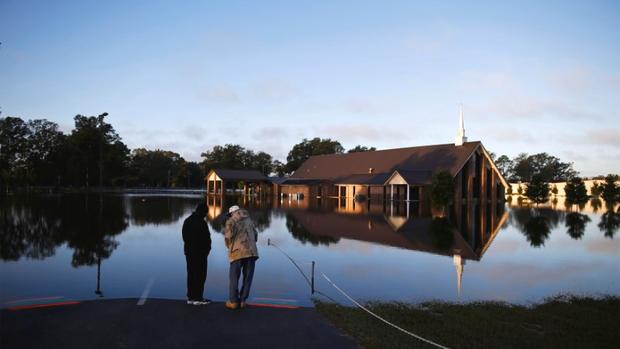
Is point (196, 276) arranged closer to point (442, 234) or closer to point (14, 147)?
point (442, 234)

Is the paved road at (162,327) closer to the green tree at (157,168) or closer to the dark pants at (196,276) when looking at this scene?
the dark pants at (196,276)

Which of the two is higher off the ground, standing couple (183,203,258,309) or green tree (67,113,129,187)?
green tree (67,113,129,187)

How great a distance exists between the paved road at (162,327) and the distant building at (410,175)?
3651cm

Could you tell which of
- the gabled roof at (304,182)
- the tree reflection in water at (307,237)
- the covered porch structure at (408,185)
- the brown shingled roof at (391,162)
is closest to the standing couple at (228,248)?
the tree reflection in water at (307,237)

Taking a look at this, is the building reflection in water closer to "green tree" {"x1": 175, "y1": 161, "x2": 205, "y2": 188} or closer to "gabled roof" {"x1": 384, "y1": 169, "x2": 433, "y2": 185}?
"gabled roof" {"x1": 384, "y1": 169, "x2": 433, "y2": 185}

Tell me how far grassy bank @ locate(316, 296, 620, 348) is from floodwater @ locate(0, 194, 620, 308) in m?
0.84

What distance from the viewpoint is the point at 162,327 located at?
5766 millimetres

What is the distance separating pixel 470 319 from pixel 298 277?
4149 mm

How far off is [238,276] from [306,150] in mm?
82873

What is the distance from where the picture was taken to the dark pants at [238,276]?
267 inches

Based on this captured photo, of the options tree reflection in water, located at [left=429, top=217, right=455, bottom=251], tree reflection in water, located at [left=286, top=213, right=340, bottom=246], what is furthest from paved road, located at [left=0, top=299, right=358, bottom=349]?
tree reflection in water, located at [left=429, top=217, right=455, bottom=251]

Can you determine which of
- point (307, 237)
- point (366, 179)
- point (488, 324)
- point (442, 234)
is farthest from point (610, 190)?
point (488, 324)

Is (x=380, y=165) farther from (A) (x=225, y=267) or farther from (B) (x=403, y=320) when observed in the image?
(B) (x=403, y=320)

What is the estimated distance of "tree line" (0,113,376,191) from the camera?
74938 mm
